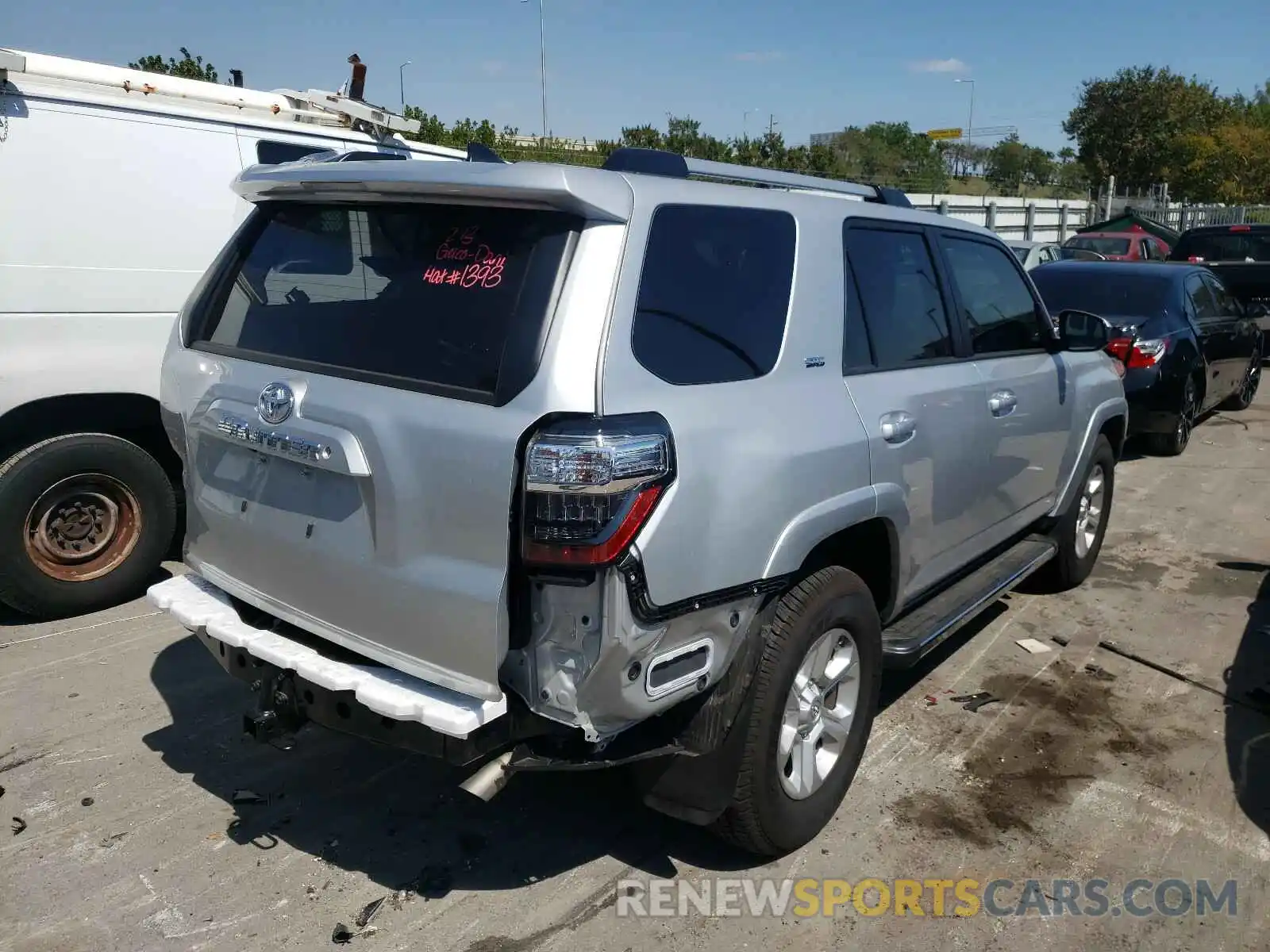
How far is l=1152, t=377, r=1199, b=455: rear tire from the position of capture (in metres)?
9.13

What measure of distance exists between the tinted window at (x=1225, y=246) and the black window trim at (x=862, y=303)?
1337 centimetres

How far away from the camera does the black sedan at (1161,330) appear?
29.1 ft

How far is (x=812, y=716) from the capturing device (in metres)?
3.24

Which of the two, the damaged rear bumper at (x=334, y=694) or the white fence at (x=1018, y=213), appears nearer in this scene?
the damaged rear bumper at (x=334, y=694)

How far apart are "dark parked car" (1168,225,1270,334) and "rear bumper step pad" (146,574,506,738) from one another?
1475cm

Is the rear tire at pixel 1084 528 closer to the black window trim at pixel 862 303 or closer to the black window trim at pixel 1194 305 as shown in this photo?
the black window trim at pixel 862 303

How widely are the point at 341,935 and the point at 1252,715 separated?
12.2ft

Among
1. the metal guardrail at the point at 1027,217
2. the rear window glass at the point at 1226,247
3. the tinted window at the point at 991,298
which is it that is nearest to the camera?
the tinted window at the point at 991,298

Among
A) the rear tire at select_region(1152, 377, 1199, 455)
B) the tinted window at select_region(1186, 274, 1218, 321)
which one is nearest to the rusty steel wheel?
the rear tire at select_region(1152, 377, 1199, 455)

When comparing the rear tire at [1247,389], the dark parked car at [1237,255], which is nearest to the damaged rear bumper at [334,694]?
the rear tire at [1247,389]

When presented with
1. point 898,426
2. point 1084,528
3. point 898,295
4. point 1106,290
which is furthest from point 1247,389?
point 898,426

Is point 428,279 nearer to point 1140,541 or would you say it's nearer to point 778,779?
point 778,779

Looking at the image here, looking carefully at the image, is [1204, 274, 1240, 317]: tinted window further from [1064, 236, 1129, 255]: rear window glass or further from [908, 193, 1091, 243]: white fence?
[908, 193, 1091, 243]: white fence

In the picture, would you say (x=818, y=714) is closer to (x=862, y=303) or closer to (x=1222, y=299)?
(x=862, y=303)
